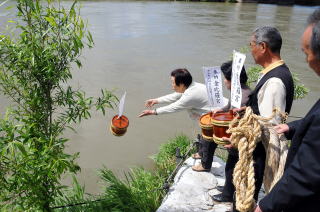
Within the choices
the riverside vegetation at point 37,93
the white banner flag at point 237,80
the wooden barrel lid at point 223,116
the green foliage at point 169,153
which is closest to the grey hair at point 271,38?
the white banner flag at point 237,80

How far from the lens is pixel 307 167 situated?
1.43m

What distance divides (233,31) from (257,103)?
1658 cm

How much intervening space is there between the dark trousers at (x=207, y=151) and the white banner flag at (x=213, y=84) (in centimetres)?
54

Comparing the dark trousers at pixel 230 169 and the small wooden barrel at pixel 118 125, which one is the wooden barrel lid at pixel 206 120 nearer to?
the dark trousers at pixel 230 169

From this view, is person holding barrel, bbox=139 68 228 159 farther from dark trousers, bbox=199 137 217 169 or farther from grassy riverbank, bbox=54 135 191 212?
grassy riverbank, bbox=54 135 191 212

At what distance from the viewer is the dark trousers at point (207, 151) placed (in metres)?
3.59

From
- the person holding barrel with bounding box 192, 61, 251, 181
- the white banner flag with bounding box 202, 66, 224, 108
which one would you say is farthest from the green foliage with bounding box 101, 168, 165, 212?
the white banner flag with bounding box 202, 66, 224, 108

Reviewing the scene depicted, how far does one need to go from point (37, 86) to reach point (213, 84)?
170cm

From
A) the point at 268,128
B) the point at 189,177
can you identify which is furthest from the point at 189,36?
the point at 268,128

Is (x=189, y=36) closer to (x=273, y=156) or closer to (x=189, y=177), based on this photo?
(x=189, y=177)

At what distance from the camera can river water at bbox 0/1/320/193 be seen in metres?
6.10

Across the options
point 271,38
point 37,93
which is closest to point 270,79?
point 271,38

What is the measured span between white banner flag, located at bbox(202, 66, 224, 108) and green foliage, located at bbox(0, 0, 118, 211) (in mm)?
1311

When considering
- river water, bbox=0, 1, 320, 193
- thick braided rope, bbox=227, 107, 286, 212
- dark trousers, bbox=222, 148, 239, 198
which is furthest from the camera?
river water, bbox=0, 1, 320, 193
